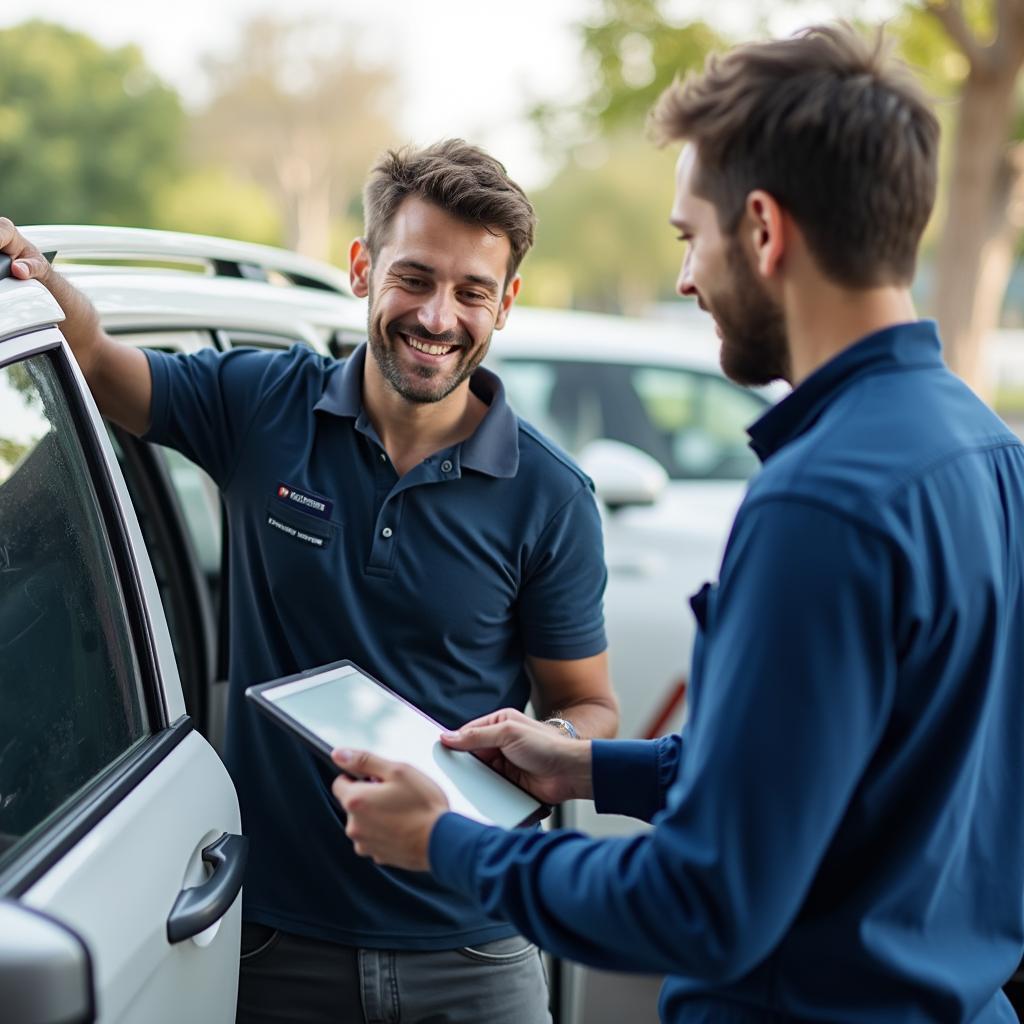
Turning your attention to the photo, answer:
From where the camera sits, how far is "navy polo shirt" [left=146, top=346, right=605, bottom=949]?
7.26 ft

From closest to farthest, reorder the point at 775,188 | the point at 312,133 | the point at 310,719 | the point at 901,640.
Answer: the point at 901,640 < the point at 775,188 < the point at 310,719 < the point at 312,133

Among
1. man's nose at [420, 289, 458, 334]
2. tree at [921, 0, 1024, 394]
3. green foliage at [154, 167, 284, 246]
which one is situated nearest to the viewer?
man's nose at [420, 289, 458, 334]

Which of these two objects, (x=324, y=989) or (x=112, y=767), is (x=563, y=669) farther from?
(x=112, y=767)

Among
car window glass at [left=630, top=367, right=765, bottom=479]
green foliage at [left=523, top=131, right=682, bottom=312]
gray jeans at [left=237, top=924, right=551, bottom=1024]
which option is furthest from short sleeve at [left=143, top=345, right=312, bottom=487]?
green foliage at [left=523, top=131, right=682, bottom=312]

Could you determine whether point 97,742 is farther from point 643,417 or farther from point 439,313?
point 643,417

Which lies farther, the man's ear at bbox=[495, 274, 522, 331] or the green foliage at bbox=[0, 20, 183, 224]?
the green foliage at bbox=[0, 20, 183, 224]

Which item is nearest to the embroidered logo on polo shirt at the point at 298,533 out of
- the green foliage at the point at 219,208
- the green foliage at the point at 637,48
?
the green foliage at the point at 637,48

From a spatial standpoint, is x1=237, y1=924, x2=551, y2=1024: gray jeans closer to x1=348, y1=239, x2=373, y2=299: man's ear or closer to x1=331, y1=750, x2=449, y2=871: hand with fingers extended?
x1=331, y1=750, x2=449, y2=871: hand with fingers extended

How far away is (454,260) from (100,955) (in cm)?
130

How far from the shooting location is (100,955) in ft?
4.79

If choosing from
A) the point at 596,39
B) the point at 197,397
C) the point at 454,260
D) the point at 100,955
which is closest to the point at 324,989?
the point at 100,955

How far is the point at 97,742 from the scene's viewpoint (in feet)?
5.91

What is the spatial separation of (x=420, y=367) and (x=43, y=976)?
131 cm

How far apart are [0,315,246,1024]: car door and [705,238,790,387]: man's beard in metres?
0.87
